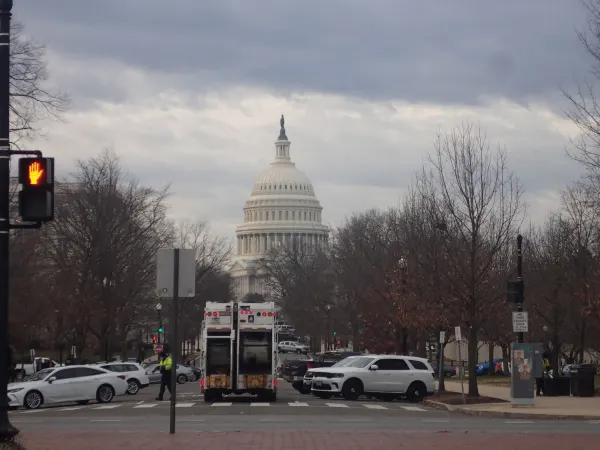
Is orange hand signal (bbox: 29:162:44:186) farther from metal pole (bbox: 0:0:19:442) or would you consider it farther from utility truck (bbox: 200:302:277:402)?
utility truck (bbox: 200:302:277:402)

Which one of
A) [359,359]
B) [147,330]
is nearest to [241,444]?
[359,359]

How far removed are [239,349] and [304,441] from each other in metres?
16.8

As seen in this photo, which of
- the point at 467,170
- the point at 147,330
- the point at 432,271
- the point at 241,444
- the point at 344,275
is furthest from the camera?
the point at 147,330

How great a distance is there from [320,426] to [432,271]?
65.5 feet

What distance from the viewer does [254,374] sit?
3494 centimetres

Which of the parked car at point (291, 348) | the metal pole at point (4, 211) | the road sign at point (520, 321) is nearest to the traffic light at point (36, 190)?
the metal pole at point (4, 211)

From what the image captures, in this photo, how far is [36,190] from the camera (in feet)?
44.9

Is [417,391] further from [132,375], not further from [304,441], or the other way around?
[304,441]

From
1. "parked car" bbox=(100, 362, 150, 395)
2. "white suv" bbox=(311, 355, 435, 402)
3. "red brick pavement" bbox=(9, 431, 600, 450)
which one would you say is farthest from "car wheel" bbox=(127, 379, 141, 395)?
"red brick pavement" bbox=(9, 431, 600, 450)

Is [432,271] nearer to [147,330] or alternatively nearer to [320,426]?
[320,426]

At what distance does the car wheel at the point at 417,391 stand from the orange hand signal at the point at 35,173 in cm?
2589

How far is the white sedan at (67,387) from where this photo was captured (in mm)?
34969

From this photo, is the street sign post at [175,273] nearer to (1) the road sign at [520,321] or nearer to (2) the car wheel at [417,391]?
(1) the road sign at [520,321]

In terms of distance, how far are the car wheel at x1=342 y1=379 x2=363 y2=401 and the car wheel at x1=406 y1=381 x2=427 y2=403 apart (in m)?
1.76
